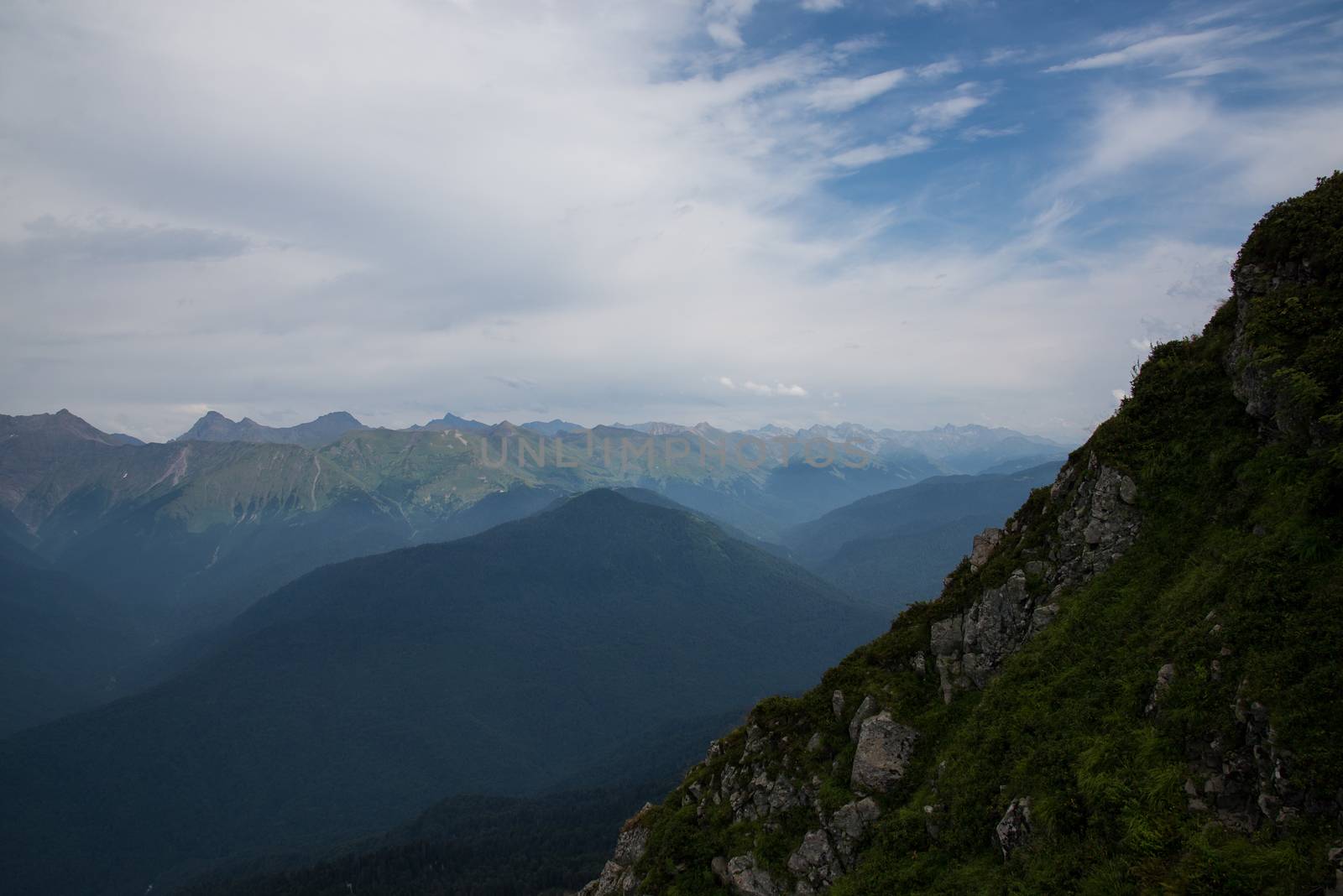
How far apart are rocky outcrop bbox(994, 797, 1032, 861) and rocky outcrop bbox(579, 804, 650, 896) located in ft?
63.4

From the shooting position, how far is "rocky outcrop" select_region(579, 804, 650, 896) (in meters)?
33.3

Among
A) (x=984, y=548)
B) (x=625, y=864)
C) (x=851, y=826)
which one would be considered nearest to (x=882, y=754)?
(x=851, y=826)

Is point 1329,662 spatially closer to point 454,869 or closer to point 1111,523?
point 1111,523

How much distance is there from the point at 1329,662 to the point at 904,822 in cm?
1322

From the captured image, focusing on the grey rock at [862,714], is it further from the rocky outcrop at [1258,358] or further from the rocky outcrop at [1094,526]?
the rocky outcrop at [1258,358]

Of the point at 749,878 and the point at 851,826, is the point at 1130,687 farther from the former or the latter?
the point at 749,878

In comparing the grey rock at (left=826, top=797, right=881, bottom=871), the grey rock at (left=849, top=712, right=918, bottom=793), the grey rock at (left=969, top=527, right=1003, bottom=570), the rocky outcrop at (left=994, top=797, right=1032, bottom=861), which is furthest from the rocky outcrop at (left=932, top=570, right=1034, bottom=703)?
the rocky outcrop at (left=994, top=797, right=1032, bottom=861)

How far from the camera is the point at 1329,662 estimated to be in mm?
14594

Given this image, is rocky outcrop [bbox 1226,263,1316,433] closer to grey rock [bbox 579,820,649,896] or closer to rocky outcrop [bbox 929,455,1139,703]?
rocky outcrop [bbox 929,455,1139,703]

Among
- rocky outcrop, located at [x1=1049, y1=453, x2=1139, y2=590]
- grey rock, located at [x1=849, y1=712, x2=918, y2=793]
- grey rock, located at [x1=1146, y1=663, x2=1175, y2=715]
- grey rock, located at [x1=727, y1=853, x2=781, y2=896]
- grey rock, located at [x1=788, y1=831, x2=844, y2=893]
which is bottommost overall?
grey rock, located at [x1=727, y1=853, x2=781, y2=896]

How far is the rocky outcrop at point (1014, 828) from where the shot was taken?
18594mm

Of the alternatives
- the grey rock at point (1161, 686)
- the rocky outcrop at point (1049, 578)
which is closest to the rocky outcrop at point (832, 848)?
the rocky outcrop at point (1049, 578)

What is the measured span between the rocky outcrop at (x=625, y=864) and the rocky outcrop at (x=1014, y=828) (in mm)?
19315

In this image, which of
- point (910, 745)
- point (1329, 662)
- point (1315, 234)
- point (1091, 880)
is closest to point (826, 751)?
point (910, 745)
